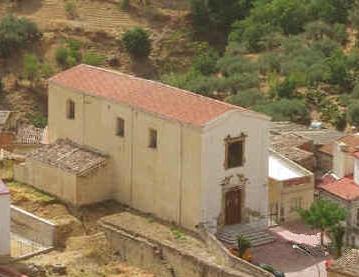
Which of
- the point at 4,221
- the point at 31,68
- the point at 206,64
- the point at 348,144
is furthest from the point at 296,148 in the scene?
the point at 31,68

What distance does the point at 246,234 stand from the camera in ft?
122

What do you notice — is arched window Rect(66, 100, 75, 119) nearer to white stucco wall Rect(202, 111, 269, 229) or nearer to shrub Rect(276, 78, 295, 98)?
white stucco wall Rect(202, 111, 269, 229)

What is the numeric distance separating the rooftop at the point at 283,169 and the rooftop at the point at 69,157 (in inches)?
236

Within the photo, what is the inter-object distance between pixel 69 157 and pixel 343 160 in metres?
9.82

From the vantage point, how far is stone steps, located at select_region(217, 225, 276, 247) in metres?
36.7

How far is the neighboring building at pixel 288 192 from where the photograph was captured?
39.4 meters

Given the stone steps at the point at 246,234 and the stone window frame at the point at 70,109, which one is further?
the stone window frame at the point at 70,109

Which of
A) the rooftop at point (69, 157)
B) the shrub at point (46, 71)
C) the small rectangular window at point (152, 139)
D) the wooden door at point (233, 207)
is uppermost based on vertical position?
the small rectangular window at point (152, 139)

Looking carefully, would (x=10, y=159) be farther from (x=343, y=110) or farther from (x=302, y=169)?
(x=343, y=110)

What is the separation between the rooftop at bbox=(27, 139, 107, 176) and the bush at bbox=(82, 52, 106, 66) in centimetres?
2213

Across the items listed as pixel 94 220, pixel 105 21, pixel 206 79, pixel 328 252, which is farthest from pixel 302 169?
pixel 105 21

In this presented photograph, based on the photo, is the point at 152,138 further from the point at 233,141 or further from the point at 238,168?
the point at 238,168

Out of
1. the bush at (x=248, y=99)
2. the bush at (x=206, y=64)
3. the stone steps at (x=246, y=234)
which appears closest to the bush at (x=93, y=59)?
the bush at (x=206, y=64)

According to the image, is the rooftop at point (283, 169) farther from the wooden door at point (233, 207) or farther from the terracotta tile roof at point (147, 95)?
the terracotta tile roof at point (147, 95)
